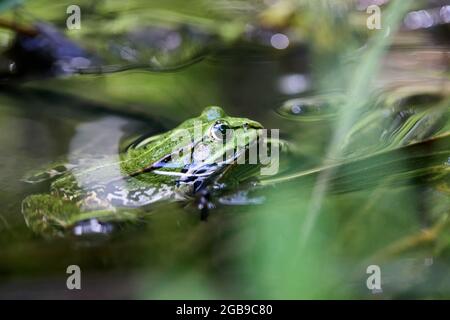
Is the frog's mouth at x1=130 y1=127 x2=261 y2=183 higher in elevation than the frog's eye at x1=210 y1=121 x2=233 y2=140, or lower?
lower

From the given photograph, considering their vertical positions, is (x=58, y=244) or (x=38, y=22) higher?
(x=38, y=22)

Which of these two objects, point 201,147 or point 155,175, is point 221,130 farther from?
point 155,175

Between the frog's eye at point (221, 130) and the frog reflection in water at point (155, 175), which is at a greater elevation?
the frog's eye at point (221, 130)

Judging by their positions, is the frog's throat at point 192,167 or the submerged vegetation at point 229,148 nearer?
the submerged vegetation at point 229,148

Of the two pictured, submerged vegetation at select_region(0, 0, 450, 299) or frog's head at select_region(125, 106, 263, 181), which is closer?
submerged vegetation at select_region(0, 0, 450, 299)

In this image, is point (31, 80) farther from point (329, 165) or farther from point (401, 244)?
point (401, 244)

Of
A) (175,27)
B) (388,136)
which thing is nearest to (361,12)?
(388,136)
